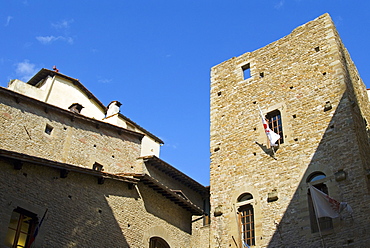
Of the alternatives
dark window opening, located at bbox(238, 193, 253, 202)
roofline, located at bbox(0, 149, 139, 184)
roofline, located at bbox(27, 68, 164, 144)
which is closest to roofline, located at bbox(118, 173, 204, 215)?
roofline, located at bbox(0, 149, 139, 184)

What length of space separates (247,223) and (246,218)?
17 cm

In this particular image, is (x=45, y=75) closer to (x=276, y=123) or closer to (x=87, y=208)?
(x=87, y=208)

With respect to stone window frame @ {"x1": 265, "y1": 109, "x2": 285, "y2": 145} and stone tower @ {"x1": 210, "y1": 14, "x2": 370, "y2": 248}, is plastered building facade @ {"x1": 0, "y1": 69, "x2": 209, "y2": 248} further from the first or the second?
stone window frame @ {"x1": 265, "y1": 109, "x2": 285, "y2": 145}

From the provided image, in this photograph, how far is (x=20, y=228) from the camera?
41.2 feet

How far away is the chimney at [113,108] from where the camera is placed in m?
24.7

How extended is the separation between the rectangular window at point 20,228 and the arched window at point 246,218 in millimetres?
6111

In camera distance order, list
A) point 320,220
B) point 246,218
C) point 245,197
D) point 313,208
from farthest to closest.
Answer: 1. point 245,197
2. point 246,218
3. point 313,208
4. point 320,220

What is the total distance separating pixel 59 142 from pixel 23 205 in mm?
5805

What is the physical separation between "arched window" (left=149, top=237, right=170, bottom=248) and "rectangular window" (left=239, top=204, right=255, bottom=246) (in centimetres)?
338

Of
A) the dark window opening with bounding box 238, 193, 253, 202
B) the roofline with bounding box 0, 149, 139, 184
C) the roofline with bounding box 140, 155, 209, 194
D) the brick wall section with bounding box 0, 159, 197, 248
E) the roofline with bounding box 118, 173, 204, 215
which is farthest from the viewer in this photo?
the roofline with bounding box 140, 155, 209, 194

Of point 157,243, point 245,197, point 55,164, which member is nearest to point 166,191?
point 157,243

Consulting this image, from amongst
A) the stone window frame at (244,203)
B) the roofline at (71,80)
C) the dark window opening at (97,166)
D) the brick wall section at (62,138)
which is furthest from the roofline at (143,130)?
the stone window frame at (244,203)

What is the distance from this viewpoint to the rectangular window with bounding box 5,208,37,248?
12.2 m

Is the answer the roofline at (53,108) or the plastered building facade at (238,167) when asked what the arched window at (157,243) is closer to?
the plastered building facade at (238,167)
